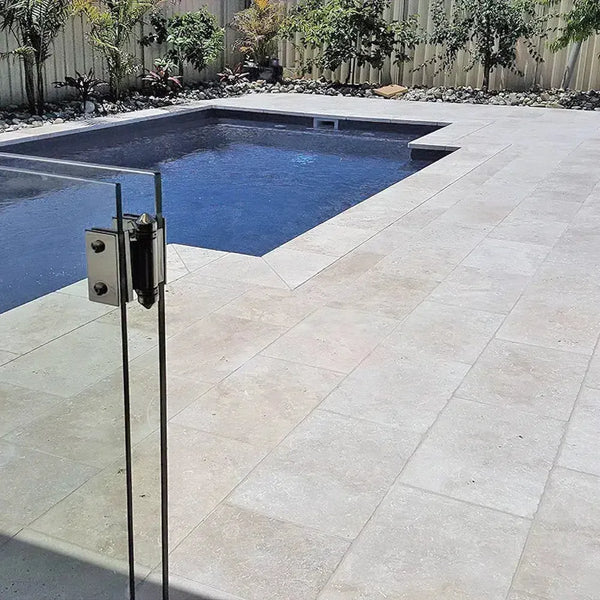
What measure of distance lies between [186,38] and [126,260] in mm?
11246

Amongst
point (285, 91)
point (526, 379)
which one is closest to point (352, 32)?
point (285, 91)

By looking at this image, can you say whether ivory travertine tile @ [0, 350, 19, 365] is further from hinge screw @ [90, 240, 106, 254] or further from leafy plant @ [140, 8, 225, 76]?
leafy plant @ [140, 8, 225, 76]

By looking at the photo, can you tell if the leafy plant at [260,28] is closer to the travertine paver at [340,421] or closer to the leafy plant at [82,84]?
the leafy plant at [82,84]

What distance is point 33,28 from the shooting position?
9.14m

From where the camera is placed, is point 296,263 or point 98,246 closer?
point 98,246

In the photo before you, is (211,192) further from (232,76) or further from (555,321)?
(232,76)

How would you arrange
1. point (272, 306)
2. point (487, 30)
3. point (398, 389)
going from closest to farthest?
point (398, 389) < point (272, 306) < point (487, 30)

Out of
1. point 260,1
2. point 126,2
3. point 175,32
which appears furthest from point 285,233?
point 260,1

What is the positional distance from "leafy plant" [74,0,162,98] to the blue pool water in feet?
3.72

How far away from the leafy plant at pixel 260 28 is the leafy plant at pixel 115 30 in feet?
9.13

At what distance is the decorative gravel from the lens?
986 centimetres

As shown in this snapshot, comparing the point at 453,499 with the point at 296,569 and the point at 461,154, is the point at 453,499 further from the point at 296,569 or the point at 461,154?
the point at 461,154

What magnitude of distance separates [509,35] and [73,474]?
11924 millimetres

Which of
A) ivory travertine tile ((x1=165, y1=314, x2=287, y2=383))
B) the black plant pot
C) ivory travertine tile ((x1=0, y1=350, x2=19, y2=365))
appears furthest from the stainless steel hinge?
the black plant pot
